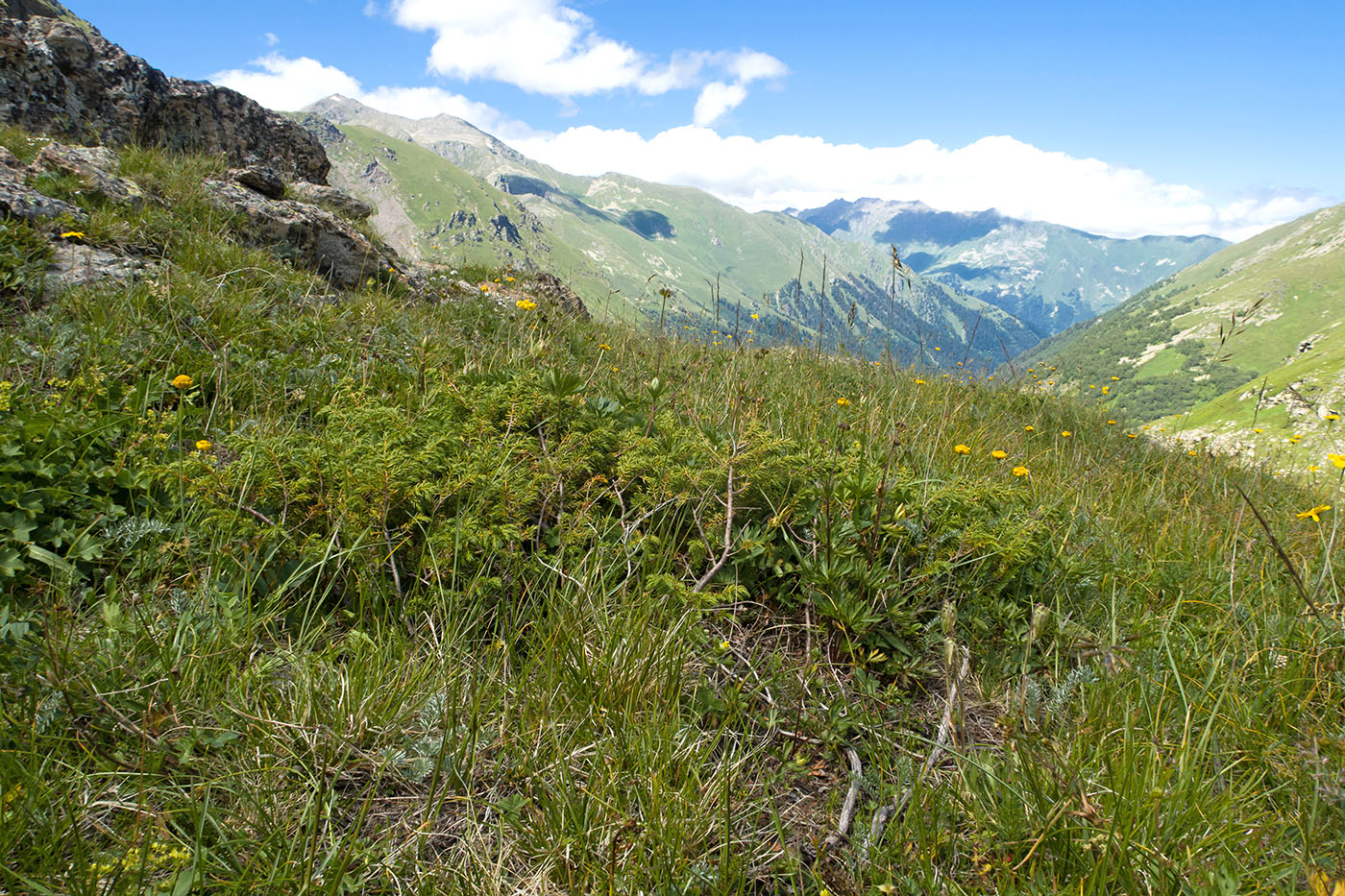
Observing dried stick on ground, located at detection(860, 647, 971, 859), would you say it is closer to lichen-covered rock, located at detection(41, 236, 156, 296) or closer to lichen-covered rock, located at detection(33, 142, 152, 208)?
lichen-covered rock, located at detection(41, 236, 156, 296)

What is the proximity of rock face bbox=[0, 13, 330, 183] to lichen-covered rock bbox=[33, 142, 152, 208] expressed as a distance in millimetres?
2312

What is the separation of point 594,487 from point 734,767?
137cm

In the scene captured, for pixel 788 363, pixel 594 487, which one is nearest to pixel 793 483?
pixel 594 487

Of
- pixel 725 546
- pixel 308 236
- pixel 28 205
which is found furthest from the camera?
pixel 308 236

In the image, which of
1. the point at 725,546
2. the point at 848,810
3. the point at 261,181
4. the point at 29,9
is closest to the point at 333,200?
the point at 261,181

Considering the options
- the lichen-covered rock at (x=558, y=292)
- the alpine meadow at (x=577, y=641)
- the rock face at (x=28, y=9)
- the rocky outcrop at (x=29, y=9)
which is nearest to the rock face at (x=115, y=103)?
the rocky outcrop at (x=29, y=9)

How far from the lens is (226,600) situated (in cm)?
195

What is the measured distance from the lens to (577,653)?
1.90 meters

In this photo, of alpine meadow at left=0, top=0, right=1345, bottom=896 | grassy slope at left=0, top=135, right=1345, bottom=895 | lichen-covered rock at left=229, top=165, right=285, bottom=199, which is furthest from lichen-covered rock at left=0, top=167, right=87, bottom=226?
lichen-covered rock at left=229, top=165, right=285, bottom=199

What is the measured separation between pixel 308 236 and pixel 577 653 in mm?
6351

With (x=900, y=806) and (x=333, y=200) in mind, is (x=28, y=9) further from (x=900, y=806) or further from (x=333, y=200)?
(x=900, y=806)

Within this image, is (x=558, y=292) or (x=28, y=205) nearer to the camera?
(x=28, y=205)

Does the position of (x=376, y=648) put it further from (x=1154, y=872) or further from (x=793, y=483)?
(x=1154, y=872)

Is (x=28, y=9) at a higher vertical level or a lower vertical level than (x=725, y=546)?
higher
